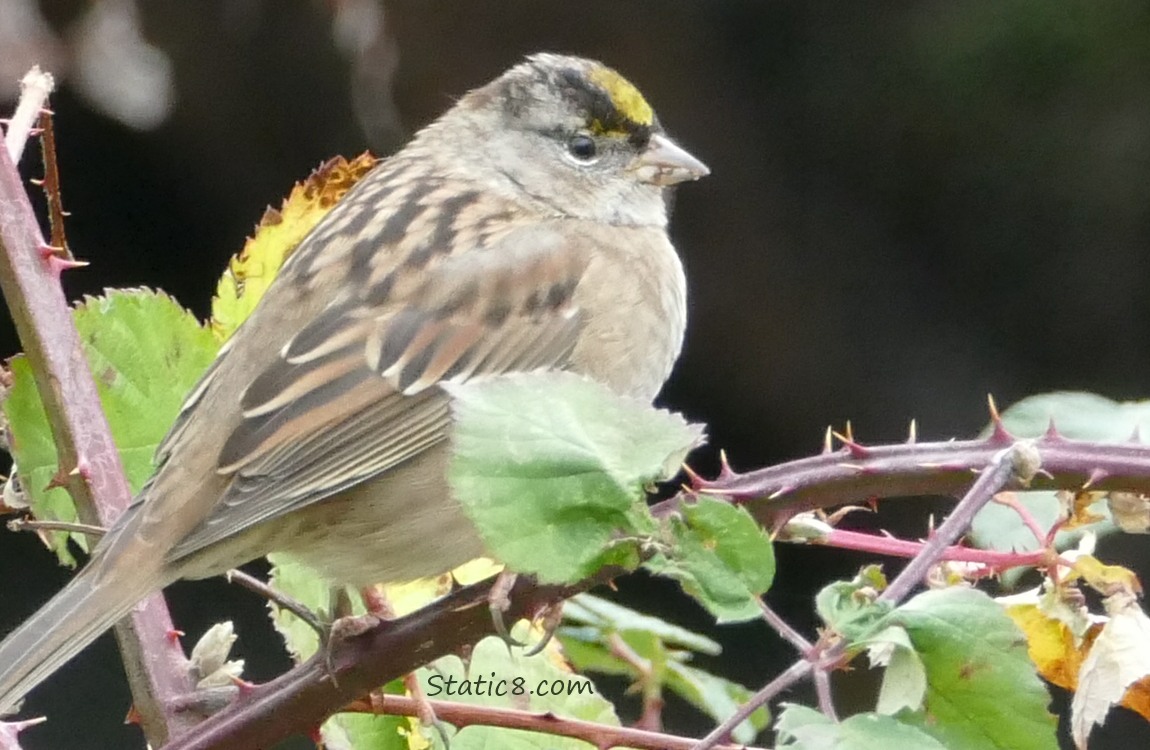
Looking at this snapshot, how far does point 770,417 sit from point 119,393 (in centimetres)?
216

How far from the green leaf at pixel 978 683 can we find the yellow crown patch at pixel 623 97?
4.71ft

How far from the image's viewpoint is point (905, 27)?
10.4ft

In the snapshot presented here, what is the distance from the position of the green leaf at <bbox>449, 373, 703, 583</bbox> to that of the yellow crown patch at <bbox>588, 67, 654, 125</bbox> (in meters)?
1.41

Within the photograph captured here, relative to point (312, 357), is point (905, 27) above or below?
above

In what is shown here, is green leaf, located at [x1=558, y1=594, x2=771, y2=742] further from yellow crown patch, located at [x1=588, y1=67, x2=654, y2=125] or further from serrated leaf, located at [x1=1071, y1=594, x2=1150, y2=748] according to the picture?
yellow crown patch, located at [x1=588, y1=67, x2=654, y2=125]

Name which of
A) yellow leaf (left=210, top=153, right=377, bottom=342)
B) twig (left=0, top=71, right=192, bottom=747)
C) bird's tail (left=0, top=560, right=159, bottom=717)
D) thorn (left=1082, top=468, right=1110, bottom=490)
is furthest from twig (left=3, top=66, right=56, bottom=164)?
thorn (left=1082, top=468, right=1110, bottom=490)

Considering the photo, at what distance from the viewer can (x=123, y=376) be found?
1.40 metres

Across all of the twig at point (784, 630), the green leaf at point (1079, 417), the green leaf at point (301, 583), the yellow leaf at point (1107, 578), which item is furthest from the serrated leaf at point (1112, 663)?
the green leaf at point (301, 583)

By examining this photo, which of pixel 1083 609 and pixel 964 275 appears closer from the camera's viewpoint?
pixel 1083 609

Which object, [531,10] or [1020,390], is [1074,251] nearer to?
[1020,390]

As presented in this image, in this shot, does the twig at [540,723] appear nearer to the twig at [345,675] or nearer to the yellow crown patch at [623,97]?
the twig at [345,675]

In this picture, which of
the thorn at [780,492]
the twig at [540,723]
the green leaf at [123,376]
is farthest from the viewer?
the green leaf at [123,376]

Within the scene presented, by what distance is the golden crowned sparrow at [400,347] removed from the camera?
57.4 inches

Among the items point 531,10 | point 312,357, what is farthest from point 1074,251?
point 312,357
